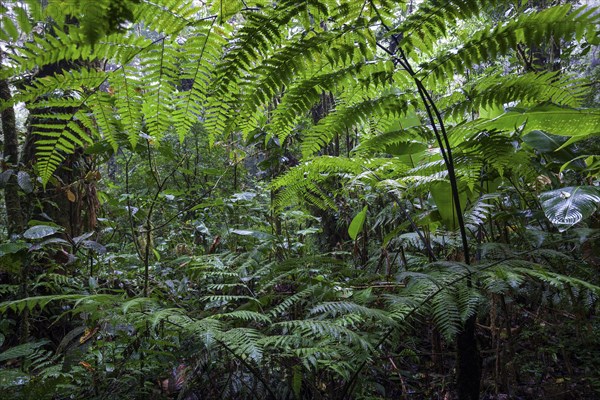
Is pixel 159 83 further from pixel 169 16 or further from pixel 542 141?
pixel 542 141

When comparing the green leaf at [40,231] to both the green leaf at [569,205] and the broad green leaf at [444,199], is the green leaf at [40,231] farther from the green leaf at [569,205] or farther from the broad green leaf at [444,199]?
the green leaf at [569,205]

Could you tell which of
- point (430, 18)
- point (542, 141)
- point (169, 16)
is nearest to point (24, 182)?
point (169, 16)

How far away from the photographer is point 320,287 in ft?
5.21

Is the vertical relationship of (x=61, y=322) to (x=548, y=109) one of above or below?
below

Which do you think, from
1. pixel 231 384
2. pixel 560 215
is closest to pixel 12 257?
pixel 231 384

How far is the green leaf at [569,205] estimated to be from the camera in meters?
1.45

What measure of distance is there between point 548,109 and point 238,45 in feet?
4.34

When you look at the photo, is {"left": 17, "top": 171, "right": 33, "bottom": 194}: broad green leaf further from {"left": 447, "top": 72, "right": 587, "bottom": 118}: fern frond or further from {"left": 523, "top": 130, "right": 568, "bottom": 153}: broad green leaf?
{"left": 523, "top": 130, "right": 568, "bottom": 153}: broad green leaf

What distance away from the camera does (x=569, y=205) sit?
1511 millimetres

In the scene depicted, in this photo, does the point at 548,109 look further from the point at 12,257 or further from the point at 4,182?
the point at 4,182

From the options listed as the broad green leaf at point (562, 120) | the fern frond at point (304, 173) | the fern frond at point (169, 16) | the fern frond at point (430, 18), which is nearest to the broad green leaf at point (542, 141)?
the broad green leaf at point (562, 120)

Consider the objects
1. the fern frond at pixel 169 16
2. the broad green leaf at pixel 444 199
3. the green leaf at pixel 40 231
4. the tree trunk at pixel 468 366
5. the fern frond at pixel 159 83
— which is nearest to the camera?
the fern frond at pixel 169 16

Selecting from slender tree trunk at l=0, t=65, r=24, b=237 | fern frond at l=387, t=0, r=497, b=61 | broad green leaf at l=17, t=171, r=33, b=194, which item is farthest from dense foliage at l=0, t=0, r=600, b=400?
slender tree trunk at l=0, t=65, r=24, b=237

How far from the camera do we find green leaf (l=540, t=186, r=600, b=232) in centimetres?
145
